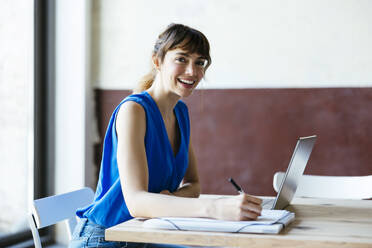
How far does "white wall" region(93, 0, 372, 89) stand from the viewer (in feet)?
10.3

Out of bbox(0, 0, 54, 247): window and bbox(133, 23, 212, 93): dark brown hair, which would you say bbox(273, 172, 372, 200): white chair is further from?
bbox(0, 0, 54, 247): window

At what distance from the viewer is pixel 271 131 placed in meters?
3.30

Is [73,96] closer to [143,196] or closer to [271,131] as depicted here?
[271,131]

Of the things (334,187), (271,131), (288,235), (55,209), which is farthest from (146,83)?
(271,131)

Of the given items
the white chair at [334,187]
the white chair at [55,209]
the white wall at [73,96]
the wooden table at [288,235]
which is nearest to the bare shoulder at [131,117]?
the wooden table at [288,235]

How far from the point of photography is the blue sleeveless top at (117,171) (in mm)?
1567

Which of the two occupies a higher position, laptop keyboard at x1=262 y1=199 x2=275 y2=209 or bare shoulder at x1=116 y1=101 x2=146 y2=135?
bare shoulder at x1=116 y1=101 x2=146 y2=135

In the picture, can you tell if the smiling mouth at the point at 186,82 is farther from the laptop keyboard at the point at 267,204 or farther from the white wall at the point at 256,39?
the white wall at the point at 256,39

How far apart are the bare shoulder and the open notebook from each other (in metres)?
0.35

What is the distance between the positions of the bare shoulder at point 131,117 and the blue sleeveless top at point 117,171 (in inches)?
0.9

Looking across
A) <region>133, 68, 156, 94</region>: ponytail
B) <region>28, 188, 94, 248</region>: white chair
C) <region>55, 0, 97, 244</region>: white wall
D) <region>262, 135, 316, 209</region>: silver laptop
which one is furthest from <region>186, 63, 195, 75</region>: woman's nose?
<region>55, 0, 97, 244</region>: white wall

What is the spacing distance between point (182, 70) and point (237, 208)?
599mm

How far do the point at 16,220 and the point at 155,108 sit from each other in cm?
221

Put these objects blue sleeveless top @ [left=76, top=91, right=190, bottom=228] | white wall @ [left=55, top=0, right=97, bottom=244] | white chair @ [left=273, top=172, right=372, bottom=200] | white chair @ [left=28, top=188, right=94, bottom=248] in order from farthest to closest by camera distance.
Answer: white wall @ [left=55, top=0, right=97, bottom=244]
white chair @ [left=273, top=172, right=372, bottom=200]
white chair @ [left=28, top=188, right=94, bottom=248]
blue sleeveless top @ [left=76, top=91, right=190, bottom=228]
